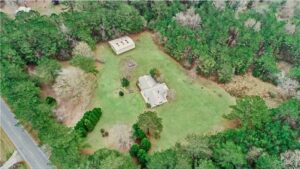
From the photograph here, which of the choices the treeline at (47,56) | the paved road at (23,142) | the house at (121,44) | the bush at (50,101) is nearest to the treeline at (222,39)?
the house at (121,44)

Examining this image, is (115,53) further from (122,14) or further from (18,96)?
(18,96)

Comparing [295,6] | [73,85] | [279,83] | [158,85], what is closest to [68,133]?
[73,85]

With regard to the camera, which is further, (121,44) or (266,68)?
(121,44)

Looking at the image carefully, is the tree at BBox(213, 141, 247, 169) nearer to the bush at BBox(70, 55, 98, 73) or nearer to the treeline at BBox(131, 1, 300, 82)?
the treeline at BBox(131, 1, 300, 82)

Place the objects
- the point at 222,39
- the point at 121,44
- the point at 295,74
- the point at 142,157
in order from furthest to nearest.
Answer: the point at 121,44, the point at 222,39, the point at 295,74, the point at 142,157

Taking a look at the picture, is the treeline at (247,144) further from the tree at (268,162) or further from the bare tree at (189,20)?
the bare tree at (189,20)

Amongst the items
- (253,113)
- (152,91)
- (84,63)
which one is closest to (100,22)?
(84,63)

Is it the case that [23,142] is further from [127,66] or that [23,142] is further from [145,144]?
[127,66]
